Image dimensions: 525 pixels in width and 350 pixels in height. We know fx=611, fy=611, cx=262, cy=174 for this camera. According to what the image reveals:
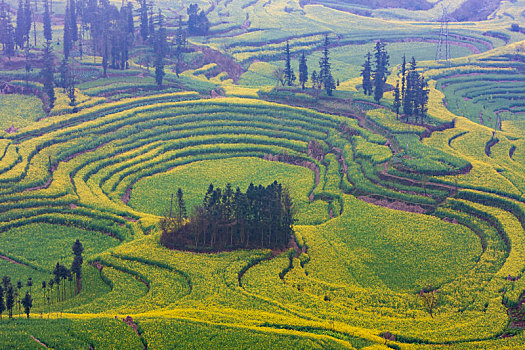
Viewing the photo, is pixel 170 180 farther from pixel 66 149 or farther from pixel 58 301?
pixel 58 301

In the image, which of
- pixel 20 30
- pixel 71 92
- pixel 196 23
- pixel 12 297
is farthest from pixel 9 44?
pixel 12 297

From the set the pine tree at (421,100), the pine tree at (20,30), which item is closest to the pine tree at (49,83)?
the pine tree at (20,30)

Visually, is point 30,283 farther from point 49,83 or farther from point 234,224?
point 49,83

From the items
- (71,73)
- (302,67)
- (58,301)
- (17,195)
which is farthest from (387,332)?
(71,73)

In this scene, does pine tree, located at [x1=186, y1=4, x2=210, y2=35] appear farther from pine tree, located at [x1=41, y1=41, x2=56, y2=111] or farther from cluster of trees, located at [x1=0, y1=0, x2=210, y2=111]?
pine tree, located at [x1=41, y1=41, x2=56, y2=111]

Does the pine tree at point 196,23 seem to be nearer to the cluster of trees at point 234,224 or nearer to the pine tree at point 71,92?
the pine tree at point 71,92

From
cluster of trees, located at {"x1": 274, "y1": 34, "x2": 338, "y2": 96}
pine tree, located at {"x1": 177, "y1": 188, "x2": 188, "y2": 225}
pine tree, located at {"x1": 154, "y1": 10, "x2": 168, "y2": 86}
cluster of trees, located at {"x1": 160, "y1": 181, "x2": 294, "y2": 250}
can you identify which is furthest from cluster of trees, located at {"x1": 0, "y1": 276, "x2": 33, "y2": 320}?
cluster of trees, located at {"x1": 274, "y1": 34, "x2": 338, "y2": 96}
